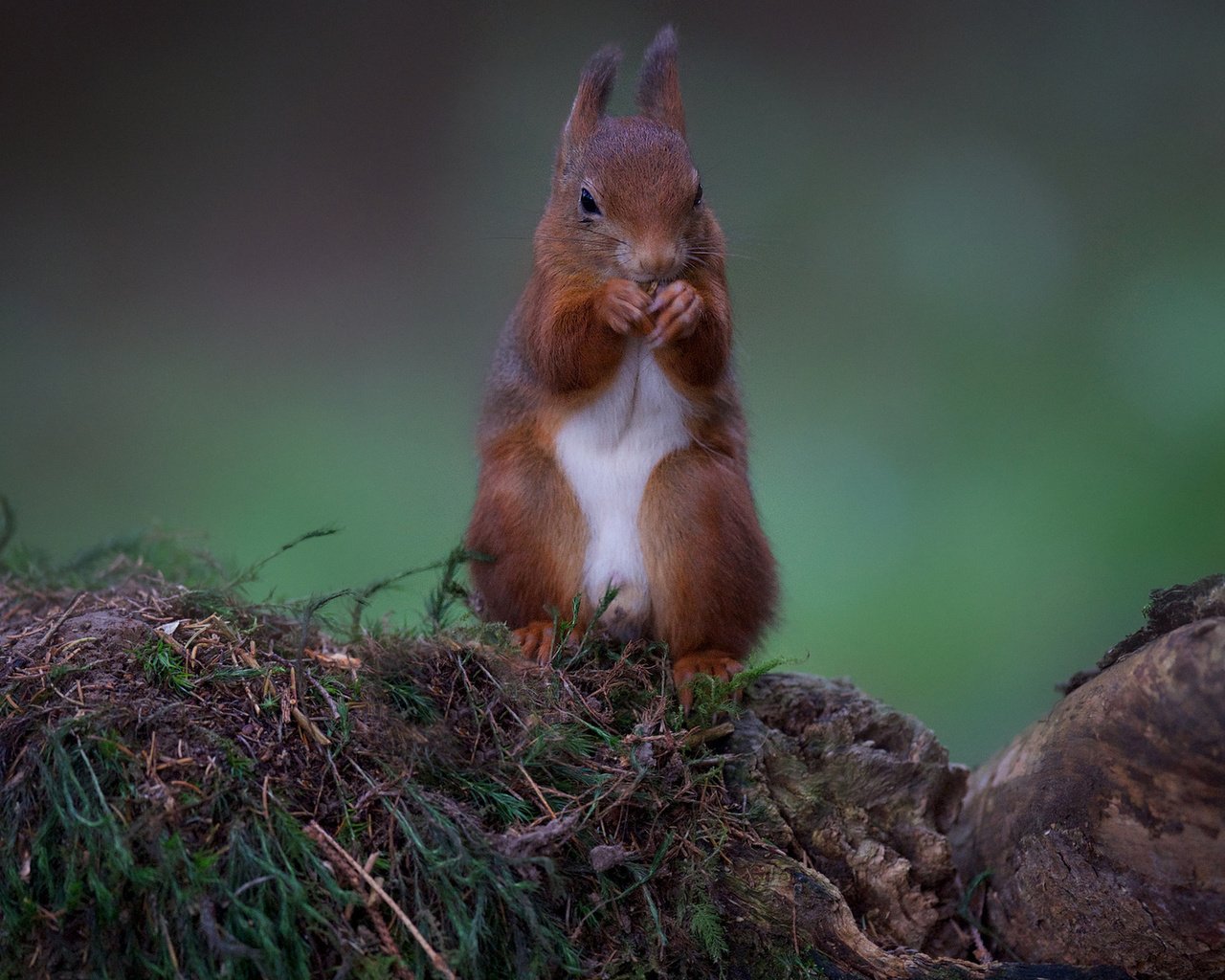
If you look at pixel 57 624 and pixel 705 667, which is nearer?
pixel 57 624

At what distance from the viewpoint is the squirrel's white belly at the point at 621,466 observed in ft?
6.73

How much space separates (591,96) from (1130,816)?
163 centimetres

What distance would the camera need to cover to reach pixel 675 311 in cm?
183

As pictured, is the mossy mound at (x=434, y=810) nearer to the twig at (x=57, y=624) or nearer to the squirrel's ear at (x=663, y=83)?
the twig at (x=57, y=624)

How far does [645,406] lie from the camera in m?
2.06

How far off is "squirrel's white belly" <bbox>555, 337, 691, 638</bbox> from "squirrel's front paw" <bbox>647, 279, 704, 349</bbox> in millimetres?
189

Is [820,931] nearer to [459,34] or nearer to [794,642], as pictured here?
[794,642]

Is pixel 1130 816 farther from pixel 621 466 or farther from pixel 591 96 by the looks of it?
pixel 591 96

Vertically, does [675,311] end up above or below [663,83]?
below

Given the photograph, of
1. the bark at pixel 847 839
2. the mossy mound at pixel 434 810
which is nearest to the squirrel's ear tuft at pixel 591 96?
the mossy mound at pixel 434 810

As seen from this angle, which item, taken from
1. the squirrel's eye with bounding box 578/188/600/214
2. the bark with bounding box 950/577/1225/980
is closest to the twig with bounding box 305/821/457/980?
the bark with bounding box 950/577/1225/980

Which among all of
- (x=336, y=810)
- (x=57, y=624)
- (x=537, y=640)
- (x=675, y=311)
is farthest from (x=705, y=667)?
(x=57, y=624)

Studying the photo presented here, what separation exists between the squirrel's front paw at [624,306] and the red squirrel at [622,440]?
0.04 metres

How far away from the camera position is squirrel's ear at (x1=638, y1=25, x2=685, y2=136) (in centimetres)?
216
